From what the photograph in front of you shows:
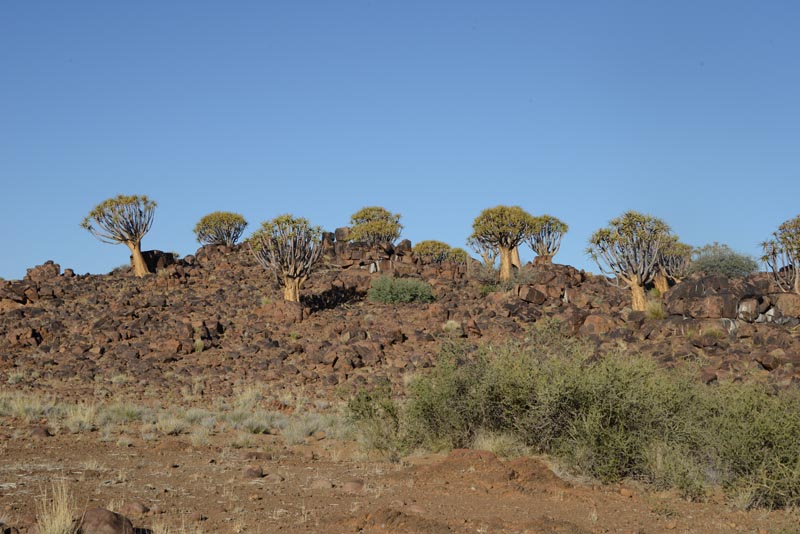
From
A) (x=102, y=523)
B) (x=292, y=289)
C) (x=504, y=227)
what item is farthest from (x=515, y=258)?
(x=102, y=523)

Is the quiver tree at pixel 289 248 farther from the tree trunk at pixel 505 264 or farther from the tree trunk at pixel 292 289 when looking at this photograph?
the tree trunk at pixel 505 264

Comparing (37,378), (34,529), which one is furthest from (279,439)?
(37,378)

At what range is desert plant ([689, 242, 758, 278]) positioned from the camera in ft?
117

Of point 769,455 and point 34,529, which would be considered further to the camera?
point 769,455

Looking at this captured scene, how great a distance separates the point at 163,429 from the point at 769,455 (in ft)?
35.1

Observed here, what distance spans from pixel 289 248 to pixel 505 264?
1081 centimetres

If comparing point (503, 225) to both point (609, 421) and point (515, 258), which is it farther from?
point (609, 421)

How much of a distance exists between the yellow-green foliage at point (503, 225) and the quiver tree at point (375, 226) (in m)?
7.88

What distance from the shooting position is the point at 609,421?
34.6ft

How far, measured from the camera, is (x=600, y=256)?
28578 mm

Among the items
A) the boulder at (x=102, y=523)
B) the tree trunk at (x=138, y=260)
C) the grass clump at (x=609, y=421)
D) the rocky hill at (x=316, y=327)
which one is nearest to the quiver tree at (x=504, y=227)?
the rocky hill at (x=316, y=327)

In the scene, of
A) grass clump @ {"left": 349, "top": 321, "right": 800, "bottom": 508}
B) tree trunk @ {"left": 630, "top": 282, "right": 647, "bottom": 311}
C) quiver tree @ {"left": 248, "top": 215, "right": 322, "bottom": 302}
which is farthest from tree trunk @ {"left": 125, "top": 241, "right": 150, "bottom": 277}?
grass clump @ {"left": 349, "top": 321, "right": 800, "bottom": 508}

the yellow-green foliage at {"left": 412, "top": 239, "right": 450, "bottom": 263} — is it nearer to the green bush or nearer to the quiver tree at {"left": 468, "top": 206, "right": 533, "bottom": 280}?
the quiver tree at {"left": 468, "top": 206, "right": 533, "bottom": 280}

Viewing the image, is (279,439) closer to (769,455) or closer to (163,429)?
(163,429)
